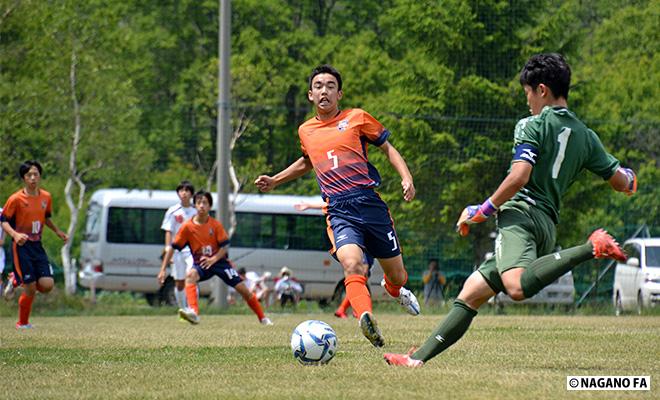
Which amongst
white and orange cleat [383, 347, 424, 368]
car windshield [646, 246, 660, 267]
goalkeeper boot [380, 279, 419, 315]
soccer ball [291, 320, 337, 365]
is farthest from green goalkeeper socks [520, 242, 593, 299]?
car windshield [646, 246, 660, 267]

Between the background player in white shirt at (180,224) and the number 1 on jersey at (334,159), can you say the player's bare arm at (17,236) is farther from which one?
the number 1 on jersey at (334,159)

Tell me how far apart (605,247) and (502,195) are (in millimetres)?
738

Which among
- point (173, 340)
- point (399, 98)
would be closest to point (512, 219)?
point (173, 340)

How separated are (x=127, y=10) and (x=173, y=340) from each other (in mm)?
34760

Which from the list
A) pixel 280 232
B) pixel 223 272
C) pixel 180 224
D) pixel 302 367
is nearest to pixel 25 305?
pixel 223 272

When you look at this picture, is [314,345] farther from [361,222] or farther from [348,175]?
[348,175]

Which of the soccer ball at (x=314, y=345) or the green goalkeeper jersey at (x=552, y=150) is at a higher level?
the green goalkeeper jersey at (x=552, y=150)

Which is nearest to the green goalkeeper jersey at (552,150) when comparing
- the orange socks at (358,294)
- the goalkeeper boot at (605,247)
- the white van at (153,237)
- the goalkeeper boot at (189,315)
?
the goalkeeper boot at (605,247)

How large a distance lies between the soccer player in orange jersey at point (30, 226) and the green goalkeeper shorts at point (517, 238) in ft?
27.2

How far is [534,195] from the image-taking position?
7.58m

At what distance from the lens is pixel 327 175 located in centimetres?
956

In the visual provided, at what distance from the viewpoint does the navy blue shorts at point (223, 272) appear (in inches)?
613

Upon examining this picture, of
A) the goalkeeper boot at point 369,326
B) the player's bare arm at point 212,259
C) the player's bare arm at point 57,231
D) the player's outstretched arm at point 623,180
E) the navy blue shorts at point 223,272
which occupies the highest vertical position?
the player's outstretched arm at point 623,180

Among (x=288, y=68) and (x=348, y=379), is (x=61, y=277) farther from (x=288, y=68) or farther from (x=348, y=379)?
(x=348, y=379)
